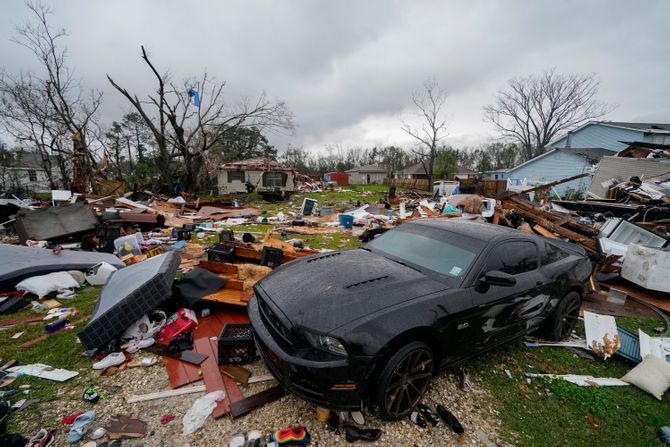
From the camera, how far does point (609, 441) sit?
2309 millimetres

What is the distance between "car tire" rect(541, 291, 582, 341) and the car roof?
3.59 feet

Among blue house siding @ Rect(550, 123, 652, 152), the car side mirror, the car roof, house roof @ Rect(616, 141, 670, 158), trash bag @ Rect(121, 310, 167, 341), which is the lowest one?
trash bag @ Rect(121, 310, 167, 341)

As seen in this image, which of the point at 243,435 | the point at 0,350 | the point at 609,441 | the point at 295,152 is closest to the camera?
the point at 243,435

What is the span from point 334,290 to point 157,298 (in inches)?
92.3

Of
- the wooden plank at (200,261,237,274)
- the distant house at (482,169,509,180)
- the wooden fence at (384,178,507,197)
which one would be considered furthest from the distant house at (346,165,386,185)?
the wooden plank at (200,261,237,274)

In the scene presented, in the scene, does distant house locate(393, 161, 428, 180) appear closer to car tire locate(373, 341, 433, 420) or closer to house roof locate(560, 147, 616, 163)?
house roof locate(560, 147, 616, 163)

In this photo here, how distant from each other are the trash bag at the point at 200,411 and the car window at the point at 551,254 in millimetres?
3915

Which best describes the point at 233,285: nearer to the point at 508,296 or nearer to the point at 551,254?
the point at 508,296

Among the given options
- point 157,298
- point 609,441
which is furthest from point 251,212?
point 609,441

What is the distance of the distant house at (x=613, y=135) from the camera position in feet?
64.6

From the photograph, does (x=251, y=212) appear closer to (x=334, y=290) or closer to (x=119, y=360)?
(x=119, y=360)

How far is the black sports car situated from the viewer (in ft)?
6.49

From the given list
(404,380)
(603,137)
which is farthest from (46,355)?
(603,137)

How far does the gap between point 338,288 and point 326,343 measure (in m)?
0.51
